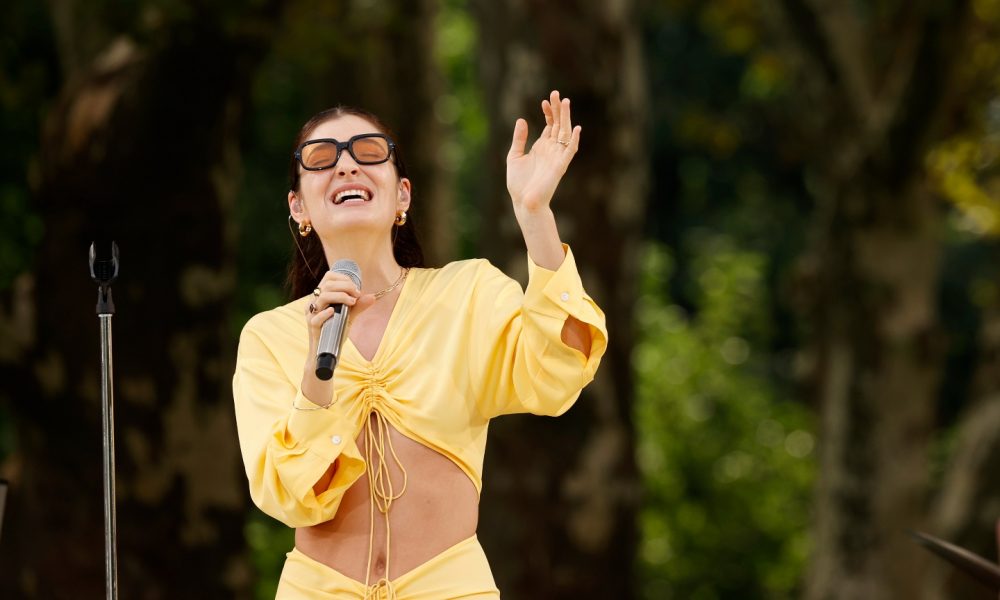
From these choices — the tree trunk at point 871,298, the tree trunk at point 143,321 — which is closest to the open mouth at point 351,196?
the tree trunk at point 143,321

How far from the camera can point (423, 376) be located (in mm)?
3621

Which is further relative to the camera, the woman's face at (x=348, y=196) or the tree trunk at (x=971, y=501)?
the tree trunk at (x=971, y=501)

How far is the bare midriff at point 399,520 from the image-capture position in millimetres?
3547

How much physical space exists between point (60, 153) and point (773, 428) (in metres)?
11.6

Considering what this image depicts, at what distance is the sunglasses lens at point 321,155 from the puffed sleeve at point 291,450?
443 millimetres

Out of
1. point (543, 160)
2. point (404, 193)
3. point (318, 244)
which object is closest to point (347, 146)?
point (404, 193)

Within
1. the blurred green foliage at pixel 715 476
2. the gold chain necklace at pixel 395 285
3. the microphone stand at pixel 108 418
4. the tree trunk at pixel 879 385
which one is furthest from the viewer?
the blurred green foliage at pixel 715 476

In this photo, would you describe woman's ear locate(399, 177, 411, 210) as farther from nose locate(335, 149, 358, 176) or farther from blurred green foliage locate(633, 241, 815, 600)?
blurred green foliage locate(633, 241, 815, 600)

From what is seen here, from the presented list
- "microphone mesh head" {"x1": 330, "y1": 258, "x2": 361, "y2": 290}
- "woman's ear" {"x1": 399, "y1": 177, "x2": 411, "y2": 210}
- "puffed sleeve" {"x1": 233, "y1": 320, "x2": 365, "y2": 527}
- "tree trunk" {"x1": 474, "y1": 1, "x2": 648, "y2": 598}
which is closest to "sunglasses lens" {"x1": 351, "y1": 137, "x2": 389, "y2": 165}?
"woman's ear" {"x1": 399, "y1": 177, "x2": 411, "y2": 210}

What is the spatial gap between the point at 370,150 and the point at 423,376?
0.50 meters

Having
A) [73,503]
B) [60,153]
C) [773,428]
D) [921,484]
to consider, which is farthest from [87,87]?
[773,428]

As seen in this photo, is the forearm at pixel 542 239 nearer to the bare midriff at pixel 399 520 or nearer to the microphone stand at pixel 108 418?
the bare midriff at pixel 399 520

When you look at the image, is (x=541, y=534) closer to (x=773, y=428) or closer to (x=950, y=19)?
(x=950, y=19)

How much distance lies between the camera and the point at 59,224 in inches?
331
